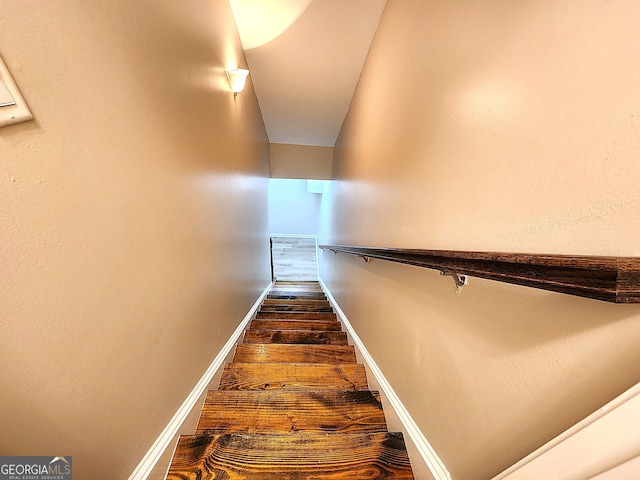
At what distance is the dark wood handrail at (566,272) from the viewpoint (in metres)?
0.33

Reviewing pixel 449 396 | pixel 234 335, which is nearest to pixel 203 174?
pixel 234 335

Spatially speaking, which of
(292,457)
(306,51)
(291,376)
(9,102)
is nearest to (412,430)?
(292,457)

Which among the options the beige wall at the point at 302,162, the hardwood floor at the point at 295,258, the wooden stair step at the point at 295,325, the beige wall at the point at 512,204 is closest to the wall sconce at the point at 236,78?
the beige wall at the point at 512,204

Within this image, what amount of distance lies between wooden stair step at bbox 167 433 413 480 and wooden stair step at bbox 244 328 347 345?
105 cm

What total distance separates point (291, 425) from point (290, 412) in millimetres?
62

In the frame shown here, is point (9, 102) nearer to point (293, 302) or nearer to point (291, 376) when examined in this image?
point (291, 376)

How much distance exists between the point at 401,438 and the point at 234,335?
1.31 m

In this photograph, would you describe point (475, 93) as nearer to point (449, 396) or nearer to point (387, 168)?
point (387, 168)

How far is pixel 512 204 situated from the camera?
0.61m

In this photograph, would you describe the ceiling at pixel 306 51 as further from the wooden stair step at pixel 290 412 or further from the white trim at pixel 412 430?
the wooden stair step at pixel 290 412

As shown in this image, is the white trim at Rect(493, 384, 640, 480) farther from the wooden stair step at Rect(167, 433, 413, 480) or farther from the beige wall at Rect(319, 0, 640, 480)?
the wooden stair step at Rect(167, 433, 413, 480)

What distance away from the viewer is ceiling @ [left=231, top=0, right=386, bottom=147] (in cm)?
174

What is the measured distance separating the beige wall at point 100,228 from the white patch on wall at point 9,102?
0.07 ft

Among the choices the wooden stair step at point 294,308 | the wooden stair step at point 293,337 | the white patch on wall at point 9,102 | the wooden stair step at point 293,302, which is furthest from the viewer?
the wooden stair step at point 293,302
